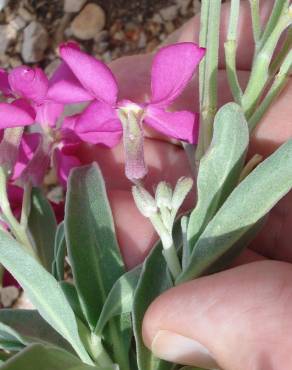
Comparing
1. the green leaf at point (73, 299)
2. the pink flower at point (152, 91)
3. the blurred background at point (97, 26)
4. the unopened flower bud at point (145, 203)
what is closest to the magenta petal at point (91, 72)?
the pink flower at point (152, 91)

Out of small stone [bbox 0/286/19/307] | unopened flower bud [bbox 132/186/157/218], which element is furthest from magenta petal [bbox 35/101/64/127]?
small stone [bbox 0/286/19/307]

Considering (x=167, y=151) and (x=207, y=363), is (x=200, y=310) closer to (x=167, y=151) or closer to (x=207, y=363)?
(x=207, y=363)

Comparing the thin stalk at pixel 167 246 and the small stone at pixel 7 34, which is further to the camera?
the small stone at pixel 7 34

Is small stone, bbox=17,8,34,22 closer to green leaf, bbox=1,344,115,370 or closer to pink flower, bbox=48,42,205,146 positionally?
pink flower, bbox=48,42,205,146

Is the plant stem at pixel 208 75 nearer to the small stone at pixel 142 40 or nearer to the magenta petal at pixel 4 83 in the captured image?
the magenta petal at pixel 4 83

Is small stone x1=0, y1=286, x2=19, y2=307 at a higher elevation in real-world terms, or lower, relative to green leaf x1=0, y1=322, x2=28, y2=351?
lower

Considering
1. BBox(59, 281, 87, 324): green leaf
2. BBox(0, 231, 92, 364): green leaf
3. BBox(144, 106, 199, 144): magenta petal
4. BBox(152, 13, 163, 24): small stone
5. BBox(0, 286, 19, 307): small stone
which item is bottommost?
BBox(0, 286, 19, 307): small stone

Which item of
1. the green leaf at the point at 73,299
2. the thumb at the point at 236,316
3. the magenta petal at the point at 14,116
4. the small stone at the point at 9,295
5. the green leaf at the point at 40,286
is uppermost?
the magenta petal at the point at 14,116

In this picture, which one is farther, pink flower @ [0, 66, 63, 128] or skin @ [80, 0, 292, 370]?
pink flower @ [0, 66, 63, 128]
